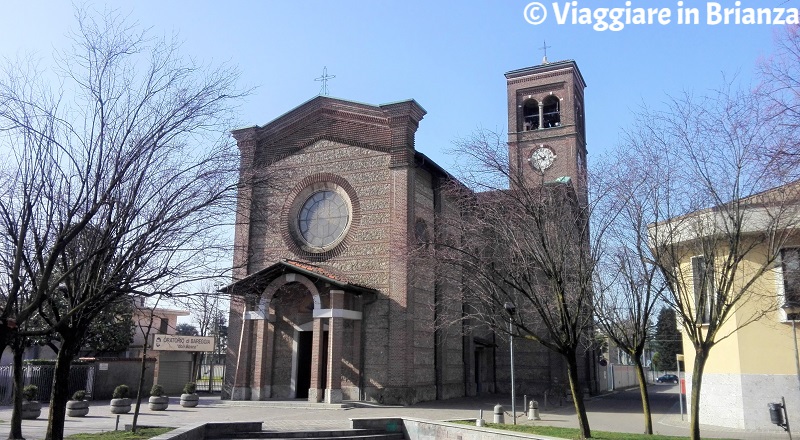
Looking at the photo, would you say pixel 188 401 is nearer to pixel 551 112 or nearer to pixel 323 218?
pixel 323 218

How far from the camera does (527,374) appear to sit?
31.7 m

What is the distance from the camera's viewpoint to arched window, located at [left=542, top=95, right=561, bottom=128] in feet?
126

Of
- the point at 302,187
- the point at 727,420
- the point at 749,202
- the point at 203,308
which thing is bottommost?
the point at 727,420

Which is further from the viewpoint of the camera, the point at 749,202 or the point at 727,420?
the point at 727,420

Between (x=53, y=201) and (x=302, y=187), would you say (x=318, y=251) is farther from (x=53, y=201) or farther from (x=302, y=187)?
(x=53, y=201)

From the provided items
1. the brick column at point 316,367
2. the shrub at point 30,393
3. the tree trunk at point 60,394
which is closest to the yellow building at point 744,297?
the tree trunk at point 60,394

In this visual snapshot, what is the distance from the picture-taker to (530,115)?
128 ft

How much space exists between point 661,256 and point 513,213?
11.0 feet

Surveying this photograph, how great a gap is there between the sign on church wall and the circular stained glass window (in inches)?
324

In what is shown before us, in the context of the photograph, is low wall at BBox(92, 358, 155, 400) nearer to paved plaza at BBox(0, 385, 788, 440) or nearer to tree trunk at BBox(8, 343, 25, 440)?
paved plaza at BBox(0, 385, 788, 440)

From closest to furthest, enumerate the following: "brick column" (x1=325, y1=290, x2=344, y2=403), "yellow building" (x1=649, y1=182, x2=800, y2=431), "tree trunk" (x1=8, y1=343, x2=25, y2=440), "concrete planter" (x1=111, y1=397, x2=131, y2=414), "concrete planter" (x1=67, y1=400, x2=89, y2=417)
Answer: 1. "yellow building" (x1=649, y1=182, x2=800, y2=431)
2. "tree trunk" (x1=8, y1=343, x2=25, y2=440)
3. "concrete planter" (x1=67, y1=400, x2=89, y2=417)
4. "concrete planter" (x1=111, y1=397, x2=131, y2=414)
5. "brick column" (x1=325, y1=290, x2=344, y2=403)

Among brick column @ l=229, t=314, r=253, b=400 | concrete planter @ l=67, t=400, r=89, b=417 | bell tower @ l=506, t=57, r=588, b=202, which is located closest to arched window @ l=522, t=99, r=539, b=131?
bell tower @ l=506, t=57, r=588, b=202

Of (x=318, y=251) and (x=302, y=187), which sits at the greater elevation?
(x=302, y=187)

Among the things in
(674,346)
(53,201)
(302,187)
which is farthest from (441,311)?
(674,346)
